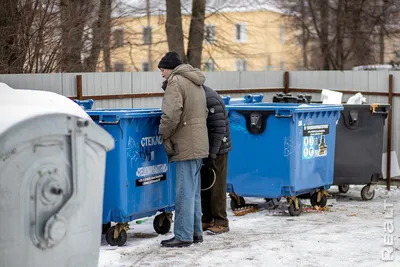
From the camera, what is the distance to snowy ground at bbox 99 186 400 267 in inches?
282

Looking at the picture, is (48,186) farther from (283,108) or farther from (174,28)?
(174,28)

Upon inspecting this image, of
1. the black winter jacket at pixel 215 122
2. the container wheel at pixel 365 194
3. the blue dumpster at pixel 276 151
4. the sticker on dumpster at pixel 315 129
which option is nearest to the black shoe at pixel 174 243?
the black winter jacket at pixel 215 122

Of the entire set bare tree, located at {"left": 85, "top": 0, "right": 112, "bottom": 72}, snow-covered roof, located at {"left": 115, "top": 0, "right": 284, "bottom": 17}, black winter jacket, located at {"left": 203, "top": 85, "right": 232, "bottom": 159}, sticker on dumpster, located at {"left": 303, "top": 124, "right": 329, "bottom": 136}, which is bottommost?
sticker on dumpster, located at {"left": 303, "top": 124, "right": 329, "bottom": 136}

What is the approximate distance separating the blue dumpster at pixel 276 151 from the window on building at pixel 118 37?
7.31 m

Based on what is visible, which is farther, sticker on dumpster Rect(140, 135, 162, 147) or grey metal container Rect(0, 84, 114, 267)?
sticker on dumpster Rect(140, 135, 162, 147)

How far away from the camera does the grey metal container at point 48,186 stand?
4785 millimetres

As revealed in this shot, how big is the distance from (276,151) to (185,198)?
203 centimetres

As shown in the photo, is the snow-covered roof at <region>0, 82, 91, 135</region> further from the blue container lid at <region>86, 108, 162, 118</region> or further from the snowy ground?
the snowy ground

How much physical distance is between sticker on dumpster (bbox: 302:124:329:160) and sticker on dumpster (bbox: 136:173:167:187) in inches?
84.7

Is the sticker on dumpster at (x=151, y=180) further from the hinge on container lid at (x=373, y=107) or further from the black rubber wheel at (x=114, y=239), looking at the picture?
the hinge on container lid at (x=373, y=107)

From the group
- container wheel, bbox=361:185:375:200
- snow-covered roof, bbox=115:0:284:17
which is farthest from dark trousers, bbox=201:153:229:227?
snow-covered roof, bbox=115:0:284:17

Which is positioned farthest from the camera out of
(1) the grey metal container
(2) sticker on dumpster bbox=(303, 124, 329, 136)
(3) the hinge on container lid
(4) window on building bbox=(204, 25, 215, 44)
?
(4) window on building bbox=(204, 25, 215, 44)

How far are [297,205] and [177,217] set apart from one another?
7.51 ft

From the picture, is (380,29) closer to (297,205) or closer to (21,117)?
(297,205)
